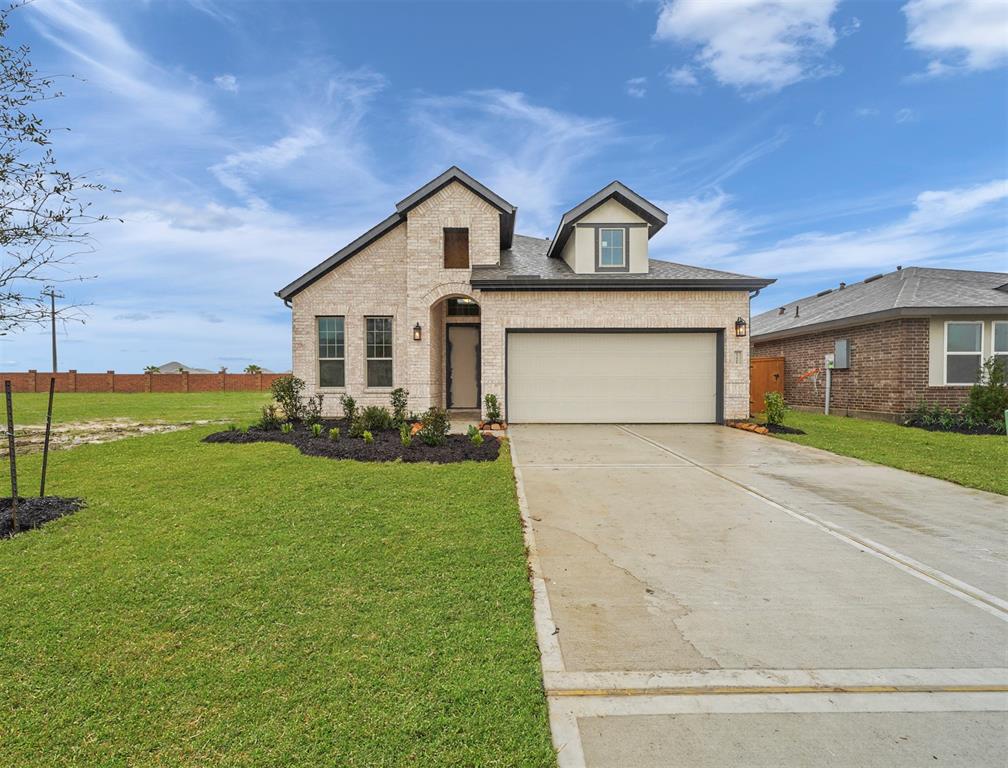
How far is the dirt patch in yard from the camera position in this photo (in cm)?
999

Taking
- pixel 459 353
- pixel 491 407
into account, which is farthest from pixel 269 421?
pixel 459 353

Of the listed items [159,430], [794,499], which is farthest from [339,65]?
[794,499]

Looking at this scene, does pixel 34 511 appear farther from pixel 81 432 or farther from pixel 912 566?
pixel 81 432

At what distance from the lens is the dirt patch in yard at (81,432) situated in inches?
393

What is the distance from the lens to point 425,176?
14023 mm

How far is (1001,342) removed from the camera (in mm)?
13305

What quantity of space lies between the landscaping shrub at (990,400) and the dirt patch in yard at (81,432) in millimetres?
21377

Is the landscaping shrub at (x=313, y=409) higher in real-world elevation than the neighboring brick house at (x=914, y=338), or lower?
lower

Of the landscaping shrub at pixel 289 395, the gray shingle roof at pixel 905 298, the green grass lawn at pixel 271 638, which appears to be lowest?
the green grass lawn at pixel 271 638

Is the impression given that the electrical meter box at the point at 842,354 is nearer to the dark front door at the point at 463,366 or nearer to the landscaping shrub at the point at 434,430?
the dark front door at the point at 463,366

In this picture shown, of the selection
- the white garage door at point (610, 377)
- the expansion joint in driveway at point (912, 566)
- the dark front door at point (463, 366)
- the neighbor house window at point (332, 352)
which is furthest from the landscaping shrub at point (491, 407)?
the expansion joint in driveway at point (912, 566)

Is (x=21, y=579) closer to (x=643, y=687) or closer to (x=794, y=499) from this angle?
(x=643, y=687)

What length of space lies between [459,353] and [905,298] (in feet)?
44.8

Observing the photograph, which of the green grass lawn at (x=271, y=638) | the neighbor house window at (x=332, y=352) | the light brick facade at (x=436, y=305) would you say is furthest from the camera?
the neighbor house window at (x=332, y=352)
